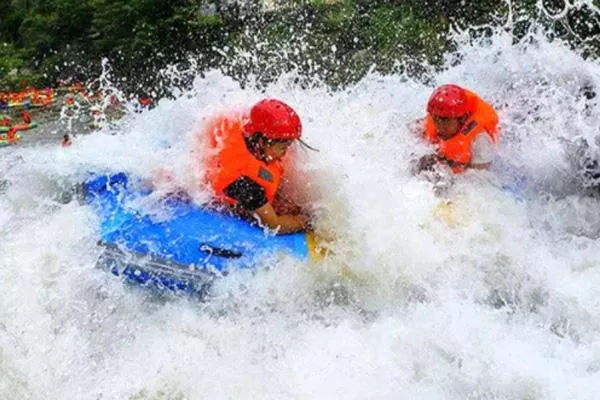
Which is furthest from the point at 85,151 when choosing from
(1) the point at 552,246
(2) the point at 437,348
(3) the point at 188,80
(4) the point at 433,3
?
(4) the point at 433,3

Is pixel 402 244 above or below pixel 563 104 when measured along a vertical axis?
below

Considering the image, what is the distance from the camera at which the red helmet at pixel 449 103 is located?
5.41 metres

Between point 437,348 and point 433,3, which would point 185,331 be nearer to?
point 437,348

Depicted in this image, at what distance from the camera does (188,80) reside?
13.9m

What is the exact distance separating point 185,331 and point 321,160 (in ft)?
4.99

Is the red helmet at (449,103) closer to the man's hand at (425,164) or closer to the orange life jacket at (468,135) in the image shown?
the orange life jacket at (468,135)

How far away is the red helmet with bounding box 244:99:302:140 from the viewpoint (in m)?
4.59

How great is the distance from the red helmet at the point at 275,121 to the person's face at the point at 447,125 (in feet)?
4.43

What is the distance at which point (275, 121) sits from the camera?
459 centimetres

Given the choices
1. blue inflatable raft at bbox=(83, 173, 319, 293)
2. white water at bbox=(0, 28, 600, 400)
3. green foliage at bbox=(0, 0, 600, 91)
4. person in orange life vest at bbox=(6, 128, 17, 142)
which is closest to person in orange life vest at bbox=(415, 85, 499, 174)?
white water at bbox=(0, 28, 600, 400)

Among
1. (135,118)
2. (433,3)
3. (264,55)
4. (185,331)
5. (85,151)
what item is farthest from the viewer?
(264,55)

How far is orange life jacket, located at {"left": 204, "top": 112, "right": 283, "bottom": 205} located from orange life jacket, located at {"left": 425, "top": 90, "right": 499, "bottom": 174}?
140 centimetres

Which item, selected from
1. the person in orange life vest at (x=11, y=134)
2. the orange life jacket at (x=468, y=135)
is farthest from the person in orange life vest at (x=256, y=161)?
the person in orange life vest at (x=11, y=134)

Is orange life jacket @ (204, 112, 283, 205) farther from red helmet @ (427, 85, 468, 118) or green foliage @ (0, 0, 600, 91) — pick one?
green foliage @ (0, 0, 600, 91)
